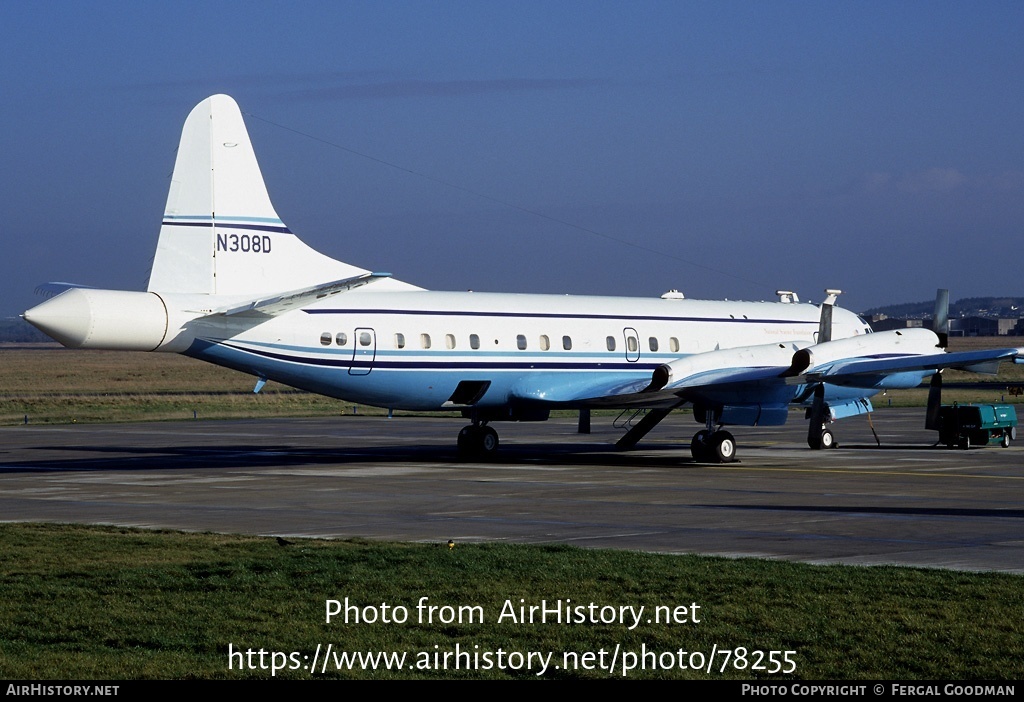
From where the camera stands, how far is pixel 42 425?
149 ft

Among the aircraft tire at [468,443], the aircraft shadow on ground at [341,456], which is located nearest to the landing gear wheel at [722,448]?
the aircraft shadow on ground at [341,456]

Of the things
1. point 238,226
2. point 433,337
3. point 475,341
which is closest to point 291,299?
point 238,226

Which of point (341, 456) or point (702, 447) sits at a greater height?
point (702, 447)

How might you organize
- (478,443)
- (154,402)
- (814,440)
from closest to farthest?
(814,440) → (478,443) → (154,402)

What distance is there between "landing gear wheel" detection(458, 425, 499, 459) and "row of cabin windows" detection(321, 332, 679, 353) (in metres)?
2.45

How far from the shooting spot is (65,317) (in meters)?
21.1

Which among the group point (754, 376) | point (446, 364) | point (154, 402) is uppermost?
point (446, 364)

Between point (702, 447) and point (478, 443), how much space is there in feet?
17.4

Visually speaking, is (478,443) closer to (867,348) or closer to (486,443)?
(486,443)

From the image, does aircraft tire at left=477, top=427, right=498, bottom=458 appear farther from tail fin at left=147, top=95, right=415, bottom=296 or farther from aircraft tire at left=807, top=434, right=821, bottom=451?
aircraft tire at left=807, top=434, right=821, bottom=451

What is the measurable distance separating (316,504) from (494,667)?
11272 mm

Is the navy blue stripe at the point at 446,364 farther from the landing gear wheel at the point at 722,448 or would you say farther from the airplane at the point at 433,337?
the landing gear wheel at the point at 722,448

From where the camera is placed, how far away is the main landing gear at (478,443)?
29297mm

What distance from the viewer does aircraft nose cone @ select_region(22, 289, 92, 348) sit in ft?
68.5
